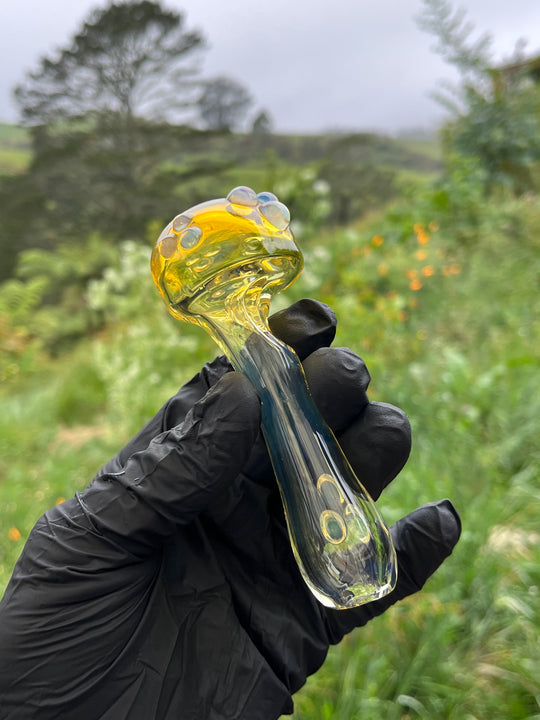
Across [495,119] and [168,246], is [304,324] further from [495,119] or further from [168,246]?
[495,119]

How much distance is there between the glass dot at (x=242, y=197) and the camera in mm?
720

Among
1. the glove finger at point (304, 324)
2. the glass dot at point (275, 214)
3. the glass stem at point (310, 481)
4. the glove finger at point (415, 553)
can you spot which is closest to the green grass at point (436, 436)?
the glove finger at point (415, 553)

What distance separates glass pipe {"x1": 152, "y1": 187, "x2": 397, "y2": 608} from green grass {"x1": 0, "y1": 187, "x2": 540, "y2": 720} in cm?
64

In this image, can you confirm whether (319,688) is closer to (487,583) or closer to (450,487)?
(487,583)

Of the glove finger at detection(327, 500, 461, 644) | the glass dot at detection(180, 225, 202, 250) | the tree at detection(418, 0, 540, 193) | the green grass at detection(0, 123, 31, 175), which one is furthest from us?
the green grass at detection(0, 123, 31, 175)

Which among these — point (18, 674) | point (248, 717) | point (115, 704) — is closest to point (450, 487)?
point (248, 717)

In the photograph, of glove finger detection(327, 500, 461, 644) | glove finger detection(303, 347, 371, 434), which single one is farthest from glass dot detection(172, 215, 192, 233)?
glove finger detection(327, 500, 461, 644)

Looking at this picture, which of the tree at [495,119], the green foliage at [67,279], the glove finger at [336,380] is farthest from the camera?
the green foliage at [67,279]

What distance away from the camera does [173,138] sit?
1154cm

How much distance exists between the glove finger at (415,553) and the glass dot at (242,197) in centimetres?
70

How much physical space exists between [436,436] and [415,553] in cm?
118

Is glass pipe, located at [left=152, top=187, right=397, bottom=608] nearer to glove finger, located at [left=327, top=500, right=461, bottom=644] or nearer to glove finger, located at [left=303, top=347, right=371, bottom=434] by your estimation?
glove finger, located at [left=303, top=347, right=371, bottom=434]

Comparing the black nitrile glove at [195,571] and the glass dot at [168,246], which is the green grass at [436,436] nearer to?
the black nitrile glove at [195,571]

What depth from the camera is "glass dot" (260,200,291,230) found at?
74cm
